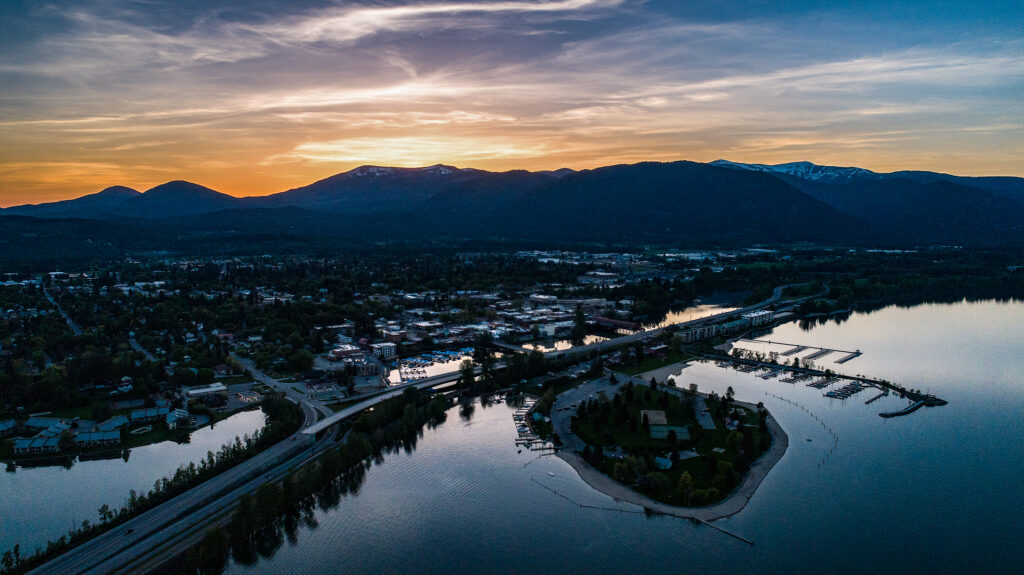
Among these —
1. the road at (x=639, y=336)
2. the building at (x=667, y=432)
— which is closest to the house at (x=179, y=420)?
the road at (x=639, y=336)

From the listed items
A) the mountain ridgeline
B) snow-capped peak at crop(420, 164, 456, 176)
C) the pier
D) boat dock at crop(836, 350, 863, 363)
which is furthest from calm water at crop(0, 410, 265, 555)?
snow-capped peak at crop(420, 164, 456, 176)

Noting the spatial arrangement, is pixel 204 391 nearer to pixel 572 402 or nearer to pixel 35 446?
pixel 35 446

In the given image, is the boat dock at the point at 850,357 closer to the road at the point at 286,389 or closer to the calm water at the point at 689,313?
the calm water at the point at 689,313

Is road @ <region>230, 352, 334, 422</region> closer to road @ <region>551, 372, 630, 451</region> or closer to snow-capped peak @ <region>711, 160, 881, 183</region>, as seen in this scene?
road @ <region>551, 372, 630, 451</region>

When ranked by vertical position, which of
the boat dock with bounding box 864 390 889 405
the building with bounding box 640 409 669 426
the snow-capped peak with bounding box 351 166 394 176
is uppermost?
the snow-capped peak with bounding box 351 166 394 176

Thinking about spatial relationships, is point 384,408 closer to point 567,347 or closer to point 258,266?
point 567,347

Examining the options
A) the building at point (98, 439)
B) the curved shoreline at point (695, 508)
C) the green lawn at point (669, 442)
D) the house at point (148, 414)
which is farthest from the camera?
the house at point (148, 414)
